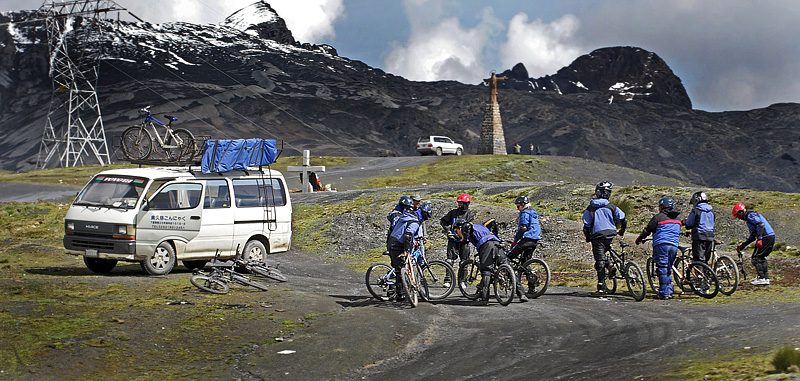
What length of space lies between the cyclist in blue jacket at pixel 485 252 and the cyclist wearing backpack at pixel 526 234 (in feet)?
1.87

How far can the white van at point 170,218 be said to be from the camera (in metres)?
14.4

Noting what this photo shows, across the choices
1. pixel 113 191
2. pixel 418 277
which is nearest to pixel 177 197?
pixel 113 191

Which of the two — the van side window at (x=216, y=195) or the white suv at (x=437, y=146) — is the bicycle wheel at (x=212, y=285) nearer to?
the van side window at (x=216, y=195)

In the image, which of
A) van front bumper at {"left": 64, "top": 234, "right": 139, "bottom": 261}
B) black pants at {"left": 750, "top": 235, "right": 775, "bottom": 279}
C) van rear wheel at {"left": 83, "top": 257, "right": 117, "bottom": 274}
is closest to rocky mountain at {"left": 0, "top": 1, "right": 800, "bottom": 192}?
van rear wheel at {"left": 83, "top": 257, "right": 117, "bottom": 274}

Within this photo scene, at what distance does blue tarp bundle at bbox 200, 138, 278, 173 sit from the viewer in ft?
52.2

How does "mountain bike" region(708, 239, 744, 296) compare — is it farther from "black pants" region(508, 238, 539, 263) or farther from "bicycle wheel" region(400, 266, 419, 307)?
"bicycle wheel" region(400, 266, 419, 307)

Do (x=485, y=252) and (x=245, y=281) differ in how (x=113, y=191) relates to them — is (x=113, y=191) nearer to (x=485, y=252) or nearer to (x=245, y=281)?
(x=245, y=281)

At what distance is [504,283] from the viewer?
1260 centimetres

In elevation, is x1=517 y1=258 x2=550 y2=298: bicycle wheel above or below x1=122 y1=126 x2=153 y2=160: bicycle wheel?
below

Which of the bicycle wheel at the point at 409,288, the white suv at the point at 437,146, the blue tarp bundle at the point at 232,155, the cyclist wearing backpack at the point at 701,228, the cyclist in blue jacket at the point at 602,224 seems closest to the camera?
the bicycle wheel at the point at 409,288

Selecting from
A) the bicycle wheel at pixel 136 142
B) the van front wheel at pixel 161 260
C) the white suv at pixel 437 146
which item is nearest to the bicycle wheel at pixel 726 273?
the van front wheel at pixel 161 260

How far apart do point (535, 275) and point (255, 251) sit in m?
6.23

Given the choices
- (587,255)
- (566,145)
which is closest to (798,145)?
(566,145)

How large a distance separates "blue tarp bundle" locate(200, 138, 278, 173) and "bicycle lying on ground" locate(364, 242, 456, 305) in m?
4.81
